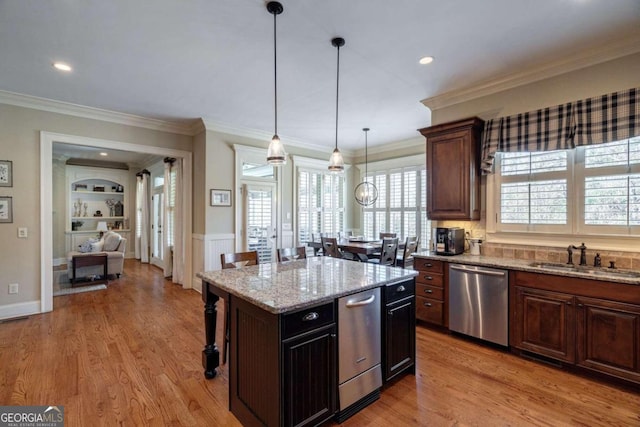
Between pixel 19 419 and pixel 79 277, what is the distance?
4760mm

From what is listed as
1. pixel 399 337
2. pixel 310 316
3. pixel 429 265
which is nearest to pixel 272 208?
pixel 429 265

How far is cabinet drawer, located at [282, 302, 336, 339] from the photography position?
1.62 m

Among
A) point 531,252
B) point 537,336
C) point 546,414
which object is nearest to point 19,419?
point 546,414

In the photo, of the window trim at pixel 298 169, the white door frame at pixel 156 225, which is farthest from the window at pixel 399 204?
the white door frame at pixel 156 225

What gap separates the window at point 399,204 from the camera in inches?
236

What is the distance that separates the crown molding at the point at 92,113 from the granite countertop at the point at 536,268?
14.4ft

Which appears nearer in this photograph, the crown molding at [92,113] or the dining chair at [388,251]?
the crown molding at [92,113]

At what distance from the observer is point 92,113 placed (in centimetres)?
429

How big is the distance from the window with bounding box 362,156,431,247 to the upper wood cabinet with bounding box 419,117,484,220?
2.02 m

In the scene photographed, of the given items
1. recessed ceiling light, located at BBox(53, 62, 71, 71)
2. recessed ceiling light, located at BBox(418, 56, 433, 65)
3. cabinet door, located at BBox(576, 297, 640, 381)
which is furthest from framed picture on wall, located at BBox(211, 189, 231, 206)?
cabinet door, located at BBox(576, 297, 640, 381)

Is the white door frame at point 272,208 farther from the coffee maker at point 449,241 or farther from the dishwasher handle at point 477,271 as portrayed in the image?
the dishwasher handle at point 477,271

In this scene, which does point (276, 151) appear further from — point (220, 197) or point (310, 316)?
point (220, 197)

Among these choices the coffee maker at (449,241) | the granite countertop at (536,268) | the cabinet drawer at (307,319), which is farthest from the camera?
the coffee maker at (449,241)

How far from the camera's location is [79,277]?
19.2 feet
